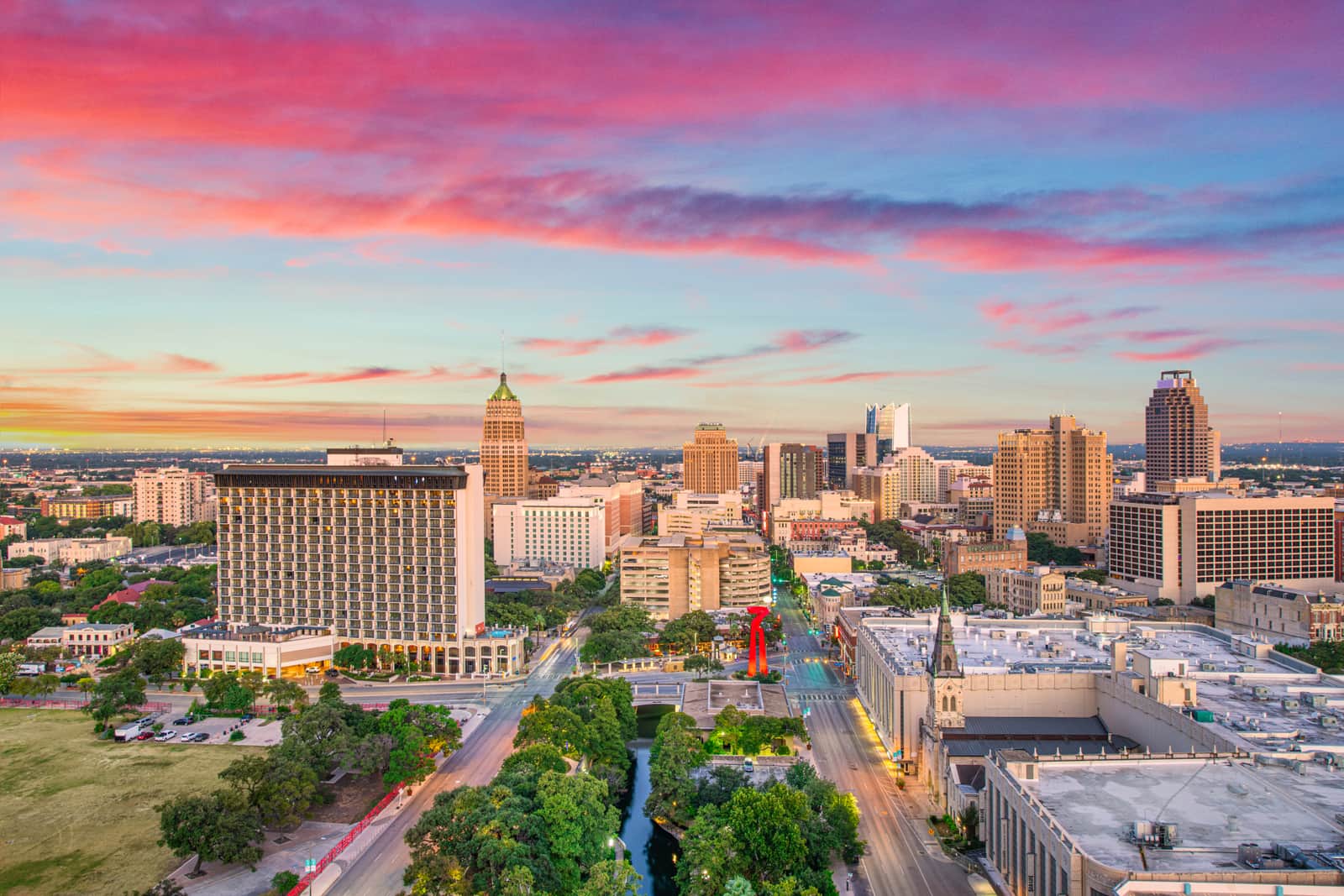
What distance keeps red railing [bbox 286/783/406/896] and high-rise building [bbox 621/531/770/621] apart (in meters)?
67.7

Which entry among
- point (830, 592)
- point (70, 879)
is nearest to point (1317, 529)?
point (830, 592)

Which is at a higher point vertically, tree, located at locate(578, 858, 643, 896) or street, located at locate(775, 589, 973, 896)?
tree, located at locate(578, 858, 643, 896)

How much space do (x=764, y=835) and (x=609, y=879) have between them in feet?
28.3

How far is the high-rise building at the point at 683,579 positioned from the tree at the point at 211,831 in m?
80.1

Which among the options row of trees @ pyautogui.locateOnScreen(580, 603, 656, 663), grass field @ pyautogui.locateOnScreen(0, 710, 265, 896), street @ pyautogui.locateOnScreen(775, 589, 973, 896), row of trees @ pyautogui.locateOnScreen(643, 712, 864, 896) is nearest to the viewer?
row of trees @ pyautogui.locateOnScreen(643, 712, 864, 896)

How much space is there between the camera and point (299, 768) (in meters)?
62.7

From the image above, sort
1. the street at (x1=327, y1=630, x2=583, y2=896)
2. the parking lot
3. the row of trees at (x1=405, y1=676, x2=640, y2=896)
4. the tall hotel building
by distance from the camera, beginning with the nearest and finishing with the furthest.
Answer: the row of trees at (x1=405, y1=676, x2=640, y2=896) < the street at (x1=327, y1=630, x2=583, y2=896) < the parking lot < the tall hotel building

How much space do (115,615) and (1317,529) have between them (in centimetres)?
15729

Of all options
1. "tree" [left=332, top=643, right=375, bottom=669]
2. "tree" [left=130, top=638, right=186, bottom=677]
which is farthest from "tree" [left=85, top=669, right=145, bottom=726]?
"tree" [left=332, top=643, right=375, bottom=669]

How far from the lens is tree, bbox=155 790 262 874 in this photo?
179 ft

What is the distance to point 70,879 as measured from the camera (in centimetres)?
5469

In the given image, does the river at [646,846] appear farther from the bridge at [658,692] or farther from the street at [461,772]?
the bridge at [658,692]

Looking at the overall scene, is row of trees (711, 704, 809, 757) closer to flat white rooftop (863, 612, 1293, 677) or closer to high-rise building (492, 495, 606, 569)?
flat white rooftop (863, 612, 1293, 677)

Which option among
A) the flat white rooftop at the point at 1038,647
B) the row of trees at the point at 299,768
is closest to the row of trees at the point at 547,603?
the row of trees at the point at 299,768
